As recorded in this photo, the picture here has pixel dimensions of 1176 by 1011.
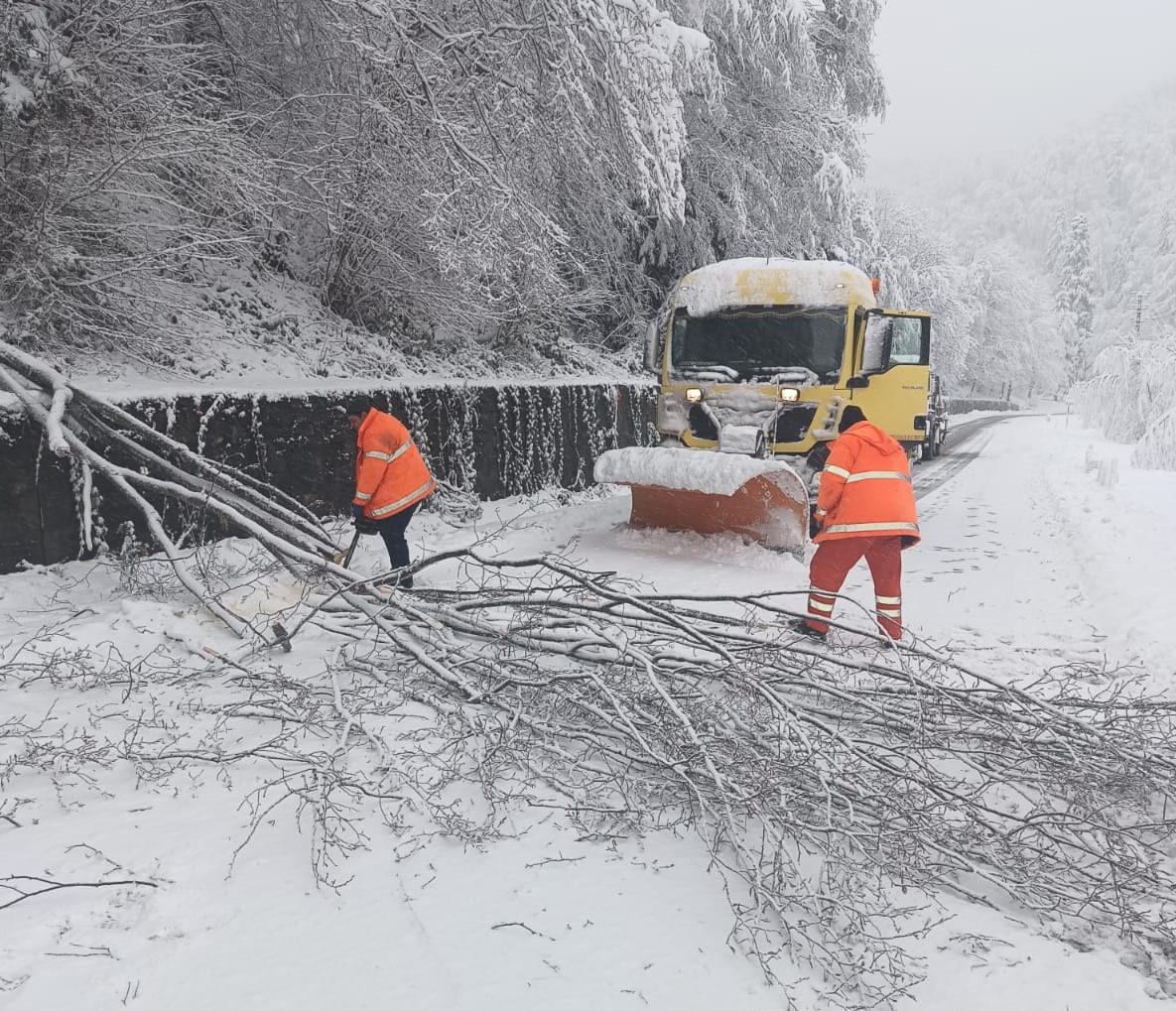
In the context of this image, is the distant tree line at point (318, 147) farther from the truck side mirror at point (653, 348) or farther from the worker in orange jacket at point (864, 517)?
the worker in orange jacket at point (864, 517)

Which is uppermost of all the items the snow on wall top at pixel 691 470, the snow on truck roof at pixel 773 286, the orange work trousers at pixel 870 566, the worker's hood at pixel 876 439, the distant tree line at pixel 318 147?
the distant tree line at pixel 318 147

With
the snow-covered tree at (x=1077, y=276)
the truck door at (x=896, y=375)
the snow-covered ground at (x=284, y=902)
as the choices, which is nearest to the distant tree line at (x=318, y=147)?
the truck door at (x=896, y=375)

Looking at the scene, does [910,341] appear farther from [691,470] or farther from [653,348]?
[691,470]

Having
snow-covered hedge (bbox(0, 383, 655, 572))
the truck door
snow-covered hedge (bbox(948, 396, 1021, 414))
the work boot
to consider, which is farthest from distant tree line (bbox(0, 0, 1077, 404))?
snow-covered hedge (bbox(948, 396, 1021, 414))

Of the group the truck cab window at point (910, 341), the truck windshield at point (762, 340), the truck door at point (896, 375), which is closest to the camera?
the truck door at point (896, 375)

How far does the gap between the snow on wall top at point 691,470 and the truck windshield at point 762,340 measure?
75.1 inches

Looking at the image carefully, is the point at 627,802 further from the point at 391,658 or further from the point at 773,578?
the point at 773,578

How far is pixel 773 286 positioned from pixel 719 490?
3056 millimetres

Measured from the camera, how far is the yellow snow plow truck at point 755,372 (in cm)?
777

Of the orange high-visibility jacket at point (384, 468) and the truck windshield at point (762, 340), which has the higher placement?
the truck windshield at point (762, 340)

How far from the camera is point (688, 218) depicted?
14477mm

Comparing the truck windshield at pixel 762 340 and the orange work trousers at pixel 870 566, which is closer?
the orange work trousers at pixel 870 566

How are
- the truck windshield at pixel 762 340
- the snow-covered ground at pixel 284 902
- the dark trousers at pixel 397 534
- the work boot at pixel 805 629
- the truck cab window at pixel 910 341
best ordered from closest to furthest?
1. the snow-covered ground at pixel 284 902
2. the work boot at pixel 805 629
3. the dark trousers at pixel 397 534
4. the truck windshield at pixel 762 340
5. the truck cab window at pixel 910 341

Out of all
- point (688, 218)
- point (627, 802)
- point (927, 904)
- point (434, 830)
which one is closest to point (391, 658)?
point (434, 830)
